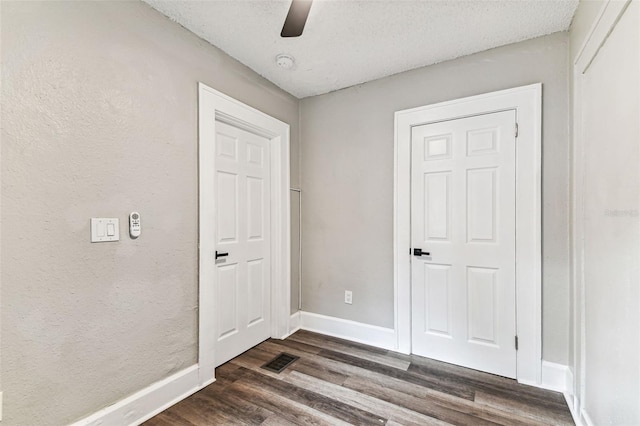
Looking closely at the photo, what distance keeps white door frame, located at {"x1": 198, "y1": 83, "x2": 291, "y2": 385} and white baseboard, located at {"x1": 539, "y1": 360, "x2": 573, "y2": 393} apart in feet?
7.01

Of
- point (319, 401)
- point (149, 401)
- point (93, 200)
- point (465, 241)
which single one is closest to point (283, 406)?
point (319, 401)

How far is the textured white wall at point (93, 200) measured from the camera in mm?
1275

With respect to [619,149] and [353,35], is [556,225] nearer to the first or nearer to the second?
[619,149]

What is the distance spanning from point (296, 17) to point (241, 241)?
5.91 feet

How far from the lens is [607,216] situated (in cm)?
131

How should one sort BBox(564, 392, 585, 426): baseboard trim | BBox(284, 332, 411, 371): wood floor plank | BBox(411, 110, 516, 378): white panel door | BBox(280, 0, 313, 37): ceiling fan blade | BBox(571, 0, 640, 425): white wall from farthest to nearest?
BBox(284, 332, 411, 371): wood floor plank, BBox(411, 110, 516, 378): white panel door, BBox(564, 392, 585, 426): baseboard trim, BBox(280, 0, 313, 37): ceiling fan blade, BBox(571, 0, 640, 425): white wall

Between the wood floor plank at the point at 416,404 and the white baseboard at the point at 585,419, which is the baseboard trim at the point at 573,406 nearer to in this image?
the white baseboard at the point at 585,419

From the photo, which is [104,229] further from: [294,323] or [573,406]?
[573,406]

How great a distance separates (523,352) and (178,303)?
8.22 ft

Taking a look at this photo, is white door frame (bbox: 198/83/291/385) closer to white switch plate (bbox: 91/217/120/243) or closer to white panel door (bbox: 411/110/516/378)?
white switch plate (bbox: 91/217/120/243)

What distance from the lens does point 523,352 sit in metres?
2.06

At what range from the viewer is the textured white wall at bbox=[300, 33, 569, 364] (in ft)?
6.53

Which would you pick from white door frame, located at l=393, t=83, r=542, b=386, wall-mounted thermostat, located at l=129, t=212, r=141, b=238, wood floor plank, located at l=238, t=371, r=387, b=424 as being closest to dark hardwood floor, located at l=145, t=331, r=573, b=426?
wood floor plank, located at l=238, t=371, r=387, b=424

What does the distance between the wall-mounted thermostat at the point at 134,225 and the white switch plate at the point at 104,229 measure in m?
0.06
